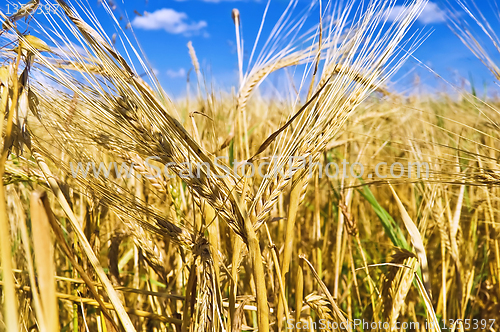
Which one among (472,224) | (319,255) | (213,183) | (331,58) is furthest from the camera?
(472,224)

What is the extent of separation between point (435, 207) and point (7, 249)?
1099 millimetres

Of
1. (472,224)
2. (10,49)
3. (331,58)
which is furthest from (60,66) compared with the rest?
(472,224)

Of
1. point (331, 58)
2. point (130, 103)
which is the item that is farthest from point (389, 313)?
point (130, 103)

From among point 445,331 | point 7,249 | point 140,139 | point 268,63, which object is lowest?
point 445,331

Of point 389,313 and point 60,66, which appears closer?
point 60,66

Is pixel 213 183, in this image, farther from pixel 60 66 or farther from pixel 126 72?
pixel 60 66

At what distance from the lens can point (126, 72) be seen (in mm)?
513

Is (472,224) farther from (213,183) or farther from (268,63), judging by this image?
(213,183)

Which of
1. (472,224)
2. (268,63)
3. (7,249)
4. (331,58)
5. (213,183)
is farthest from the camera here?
(472,224)

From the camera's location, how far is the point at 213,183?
51 centimetres

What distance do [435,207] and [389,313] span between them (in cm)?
48

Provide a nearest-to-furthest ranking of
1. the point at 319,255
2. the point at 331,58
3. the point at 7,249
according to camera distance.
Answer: the point at 7,249, the point at 331,58, the point at 319,255

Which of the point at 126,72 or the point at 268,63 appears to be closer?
the point at 126,72

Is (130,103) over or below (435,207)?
over
